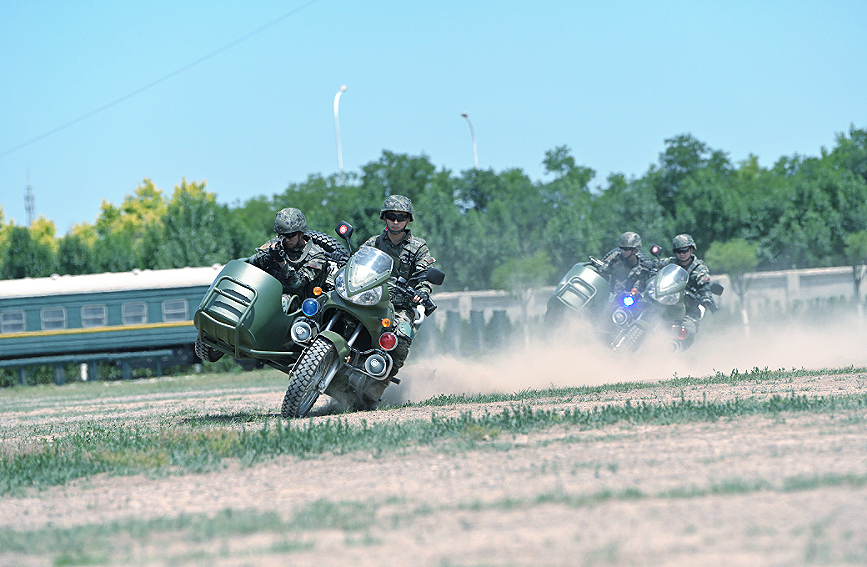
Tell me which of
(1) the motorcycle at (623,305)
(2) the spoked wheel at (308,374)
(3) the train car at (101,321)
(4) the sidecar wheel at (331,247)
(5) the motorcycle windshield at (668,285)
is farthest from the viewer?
(3) the train car at (101,321)

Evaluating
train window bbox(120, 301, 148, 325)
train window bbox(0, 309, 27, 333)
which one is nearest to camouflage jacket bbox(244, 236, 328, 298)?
train window bbox(120, 301, 148, 325)

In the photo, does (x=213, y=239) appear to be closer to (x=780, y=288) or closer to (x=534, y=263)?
(x=534, y=263)

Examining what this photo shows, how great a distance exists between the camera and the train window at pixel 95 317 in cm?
3203

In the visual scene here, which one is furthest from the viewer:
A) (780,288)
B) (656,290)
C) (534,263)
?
(780,288)

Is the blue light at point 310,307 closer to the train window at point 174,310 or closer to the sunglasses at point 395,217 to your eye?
the sunglasses at point 395,217

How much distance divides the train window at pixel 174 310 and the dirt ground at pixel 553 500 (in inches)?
991

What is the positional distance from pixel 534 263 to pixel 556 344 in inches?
922

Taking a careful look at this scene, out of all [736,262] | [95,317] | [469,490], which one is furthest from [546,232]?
[469,490]

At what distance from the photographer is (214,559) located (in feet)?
15.0

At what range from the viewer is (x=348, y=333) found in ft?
34.2

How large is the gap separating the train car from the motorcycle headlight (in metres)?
22.5

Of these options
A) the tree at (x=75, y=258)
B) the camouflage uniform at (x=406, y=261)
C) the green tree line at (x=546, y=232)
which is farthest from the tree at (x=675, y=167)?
the camouflage uniform at (x=406, y=261)

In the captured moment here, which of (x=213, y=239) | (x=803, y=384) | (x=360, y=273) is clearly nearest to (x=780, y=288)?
(x=213, y=239)

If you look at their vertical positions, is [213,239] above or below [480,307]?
above
